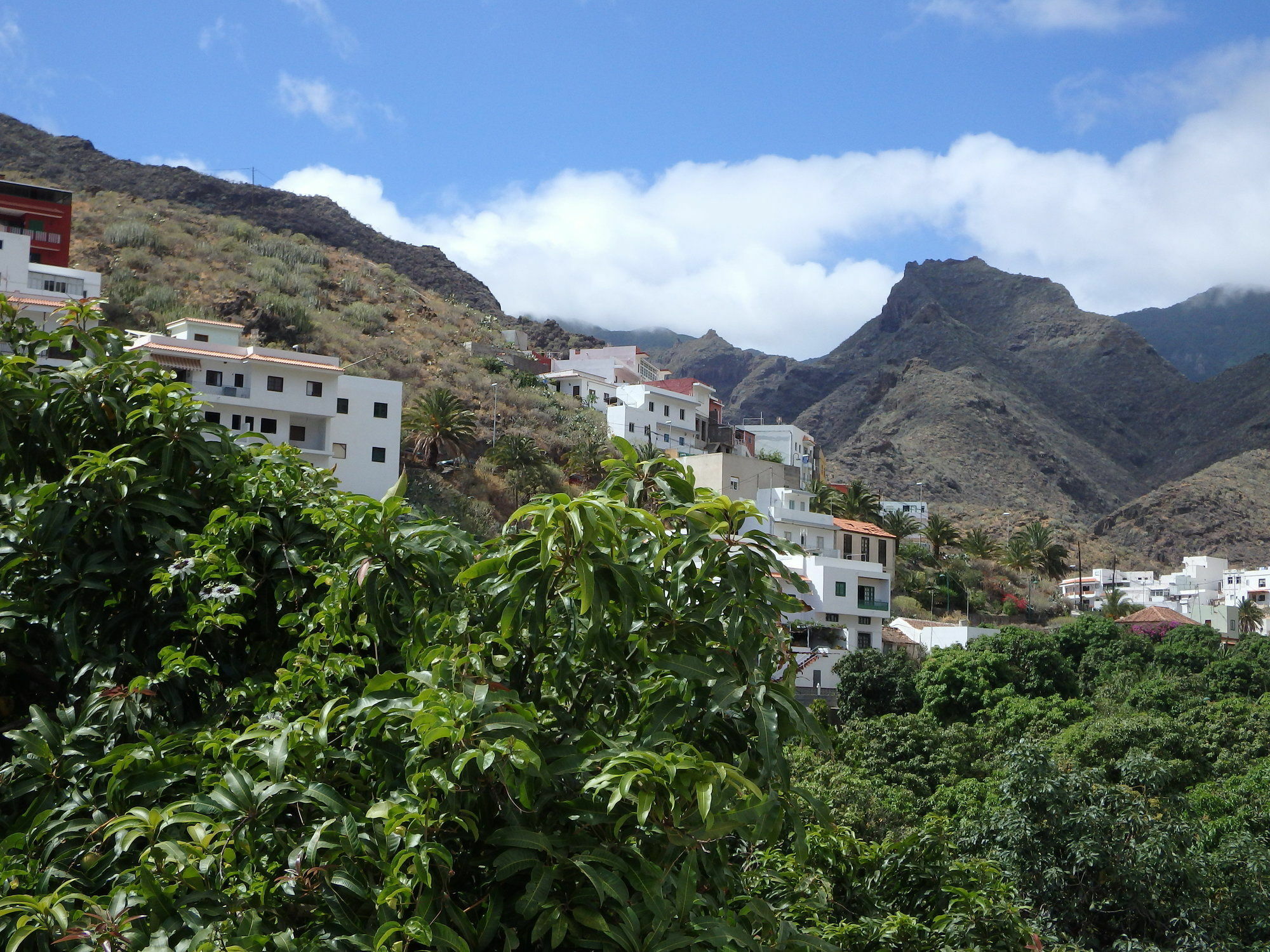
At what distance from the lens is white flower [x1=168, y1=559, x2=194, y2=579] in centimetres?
412

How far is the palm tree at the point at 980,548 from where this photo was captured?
74125 mm

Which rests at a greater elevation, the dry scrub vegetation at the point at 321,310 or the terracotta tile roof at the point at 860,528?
the dry scrub vegetation at the point at 321,310

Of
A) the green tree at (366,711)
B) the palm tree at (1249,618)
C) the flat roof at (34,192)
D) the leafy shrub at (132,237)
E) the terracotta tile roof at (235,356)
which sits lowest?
the palm tree at (1249,618)

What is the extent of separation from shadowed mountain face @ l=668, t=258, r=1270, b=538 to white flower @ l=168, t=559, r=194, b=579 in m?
112

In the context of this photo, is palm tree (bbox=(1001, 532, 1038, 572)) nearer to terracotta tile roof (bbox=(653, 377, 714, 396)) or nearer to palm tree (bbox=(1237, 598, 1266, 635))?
palm tree (bbox=(1237, 598, 1266, 635))

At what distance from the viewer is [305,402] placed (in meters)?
43.1

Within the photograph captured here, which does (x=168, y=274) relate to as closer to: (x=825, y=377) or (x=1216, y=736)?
(x=1216, y=736)

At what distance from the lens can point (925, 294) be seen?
17738 cm

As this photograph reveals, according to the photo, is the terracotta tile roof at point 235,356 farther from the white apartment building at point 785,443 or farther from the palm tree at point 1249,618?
the palm tree at point 1249,618

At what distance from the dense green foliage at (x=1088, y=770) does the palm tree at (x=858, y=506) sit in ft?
71.3

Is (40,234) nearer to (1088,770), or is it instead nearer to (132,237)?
(132,237)

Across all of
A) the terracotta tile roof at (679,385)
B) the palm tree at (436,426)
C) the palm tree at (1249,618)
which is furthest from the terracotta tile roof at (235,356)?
the palm tree at (1249,618)

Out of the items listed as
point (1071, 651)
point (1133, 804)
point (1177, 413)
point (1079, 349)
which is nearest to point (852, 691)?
point (1071, 651)

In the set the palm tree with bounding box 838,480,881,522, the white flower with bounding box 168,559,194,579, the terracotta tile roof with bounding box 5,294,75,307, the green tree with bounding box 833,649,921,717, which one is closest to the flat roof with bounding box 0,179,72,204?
the terracotta tile roof with bounding box 5,294,75,307
